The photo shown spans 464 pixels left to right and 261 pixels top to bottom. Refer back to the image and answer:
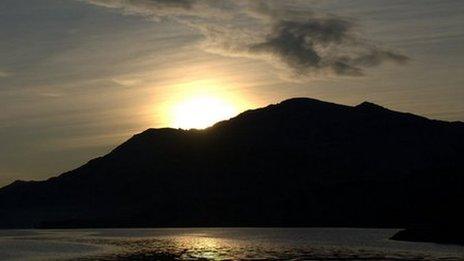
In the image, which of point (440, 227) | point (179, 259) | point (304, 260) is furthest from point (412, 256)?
point (440, 227)

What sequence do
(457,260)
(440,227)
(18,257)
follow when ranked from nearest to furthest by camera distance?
(457,260) < (18,257) < (440,227)

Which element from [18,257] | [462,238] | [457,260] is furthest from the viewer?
[462,238]

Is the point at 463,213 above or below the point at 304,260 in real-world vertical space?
above

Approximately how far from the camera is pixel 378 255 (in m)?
131

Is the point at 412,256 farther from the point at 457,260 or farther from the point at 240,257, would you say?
the point at 240,257

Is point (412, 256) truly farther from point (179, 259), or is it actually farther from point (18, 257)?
point (18, 257)

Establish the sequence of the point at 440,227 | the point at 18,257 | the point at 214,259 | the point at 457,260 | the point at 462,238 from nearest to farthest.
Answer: the point at 457,260
the point at 214,259
the point at 18,257
the point at 462,238
the point at 440,227

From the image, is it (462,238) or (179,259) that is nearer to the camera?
(179,259)

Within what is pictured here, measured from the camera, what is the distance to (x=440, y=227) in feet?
623

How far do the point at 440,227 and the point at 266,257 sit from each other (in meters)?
78.1

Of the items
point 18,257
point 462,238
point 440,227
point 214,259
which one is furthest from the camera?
point 440,227

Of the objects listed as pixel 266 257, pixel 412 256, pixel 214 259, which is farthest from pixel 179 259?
pixel 412 256

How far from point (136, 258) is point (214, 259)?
50.6 ft

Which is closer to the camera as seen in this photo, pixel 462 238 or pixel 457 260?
pixel 457 260
